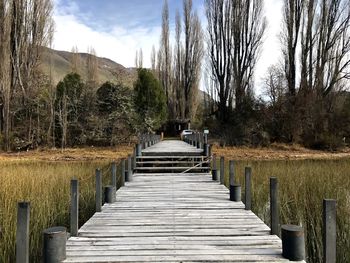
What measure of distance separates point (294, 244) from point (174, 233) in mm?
1535

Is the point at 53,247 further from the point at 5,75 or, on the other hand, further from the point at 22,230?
the point at 5,75

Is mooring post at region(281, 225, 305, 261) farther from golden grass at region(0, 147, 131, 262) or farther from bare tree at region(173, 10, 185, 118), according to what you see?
bare tree at region(173, 10, 185, 118)

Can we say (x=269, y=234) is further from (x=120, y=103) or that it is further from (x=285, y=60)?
(x=285, y=60)

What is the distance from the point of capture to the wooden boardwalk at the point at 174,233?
3.72 metres

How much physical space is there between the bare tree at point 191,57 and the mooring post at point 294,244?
114 feet

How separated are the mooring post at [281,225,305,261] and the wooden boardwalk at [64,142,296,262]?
0.09 metres

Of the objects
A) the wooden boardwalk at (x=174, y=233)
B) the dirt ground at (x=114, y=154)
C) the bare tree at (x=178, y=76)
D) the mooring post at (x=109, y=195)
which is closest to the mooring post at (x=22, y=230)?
the wooden boardwalk at (x=174, y=233)

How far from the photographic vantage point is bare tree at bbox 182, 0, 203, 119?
38.0m

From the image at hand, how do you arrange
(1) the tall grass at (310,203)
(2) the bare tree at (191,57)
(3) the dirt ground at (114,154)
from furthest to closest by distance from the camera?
(2) the bare tree at (191,57) → (3) the dirt ground at (114,154) → (1) the tall grass at (310,203)

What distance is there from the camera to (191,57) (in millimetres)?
38250

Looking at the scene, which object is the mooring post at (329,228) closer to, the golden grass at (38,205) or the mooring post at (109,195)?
the golden grass at (38,205)

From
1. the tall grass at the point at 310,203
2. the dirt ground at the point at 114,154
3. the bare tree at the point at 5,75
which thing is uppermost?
the bare tree at the point at 5,75

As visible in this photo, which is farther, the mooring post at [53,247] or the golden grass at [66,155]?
the golden grass at [66,155]

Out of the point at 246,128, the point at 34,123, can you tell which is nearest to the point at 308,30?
the point at 246,128
